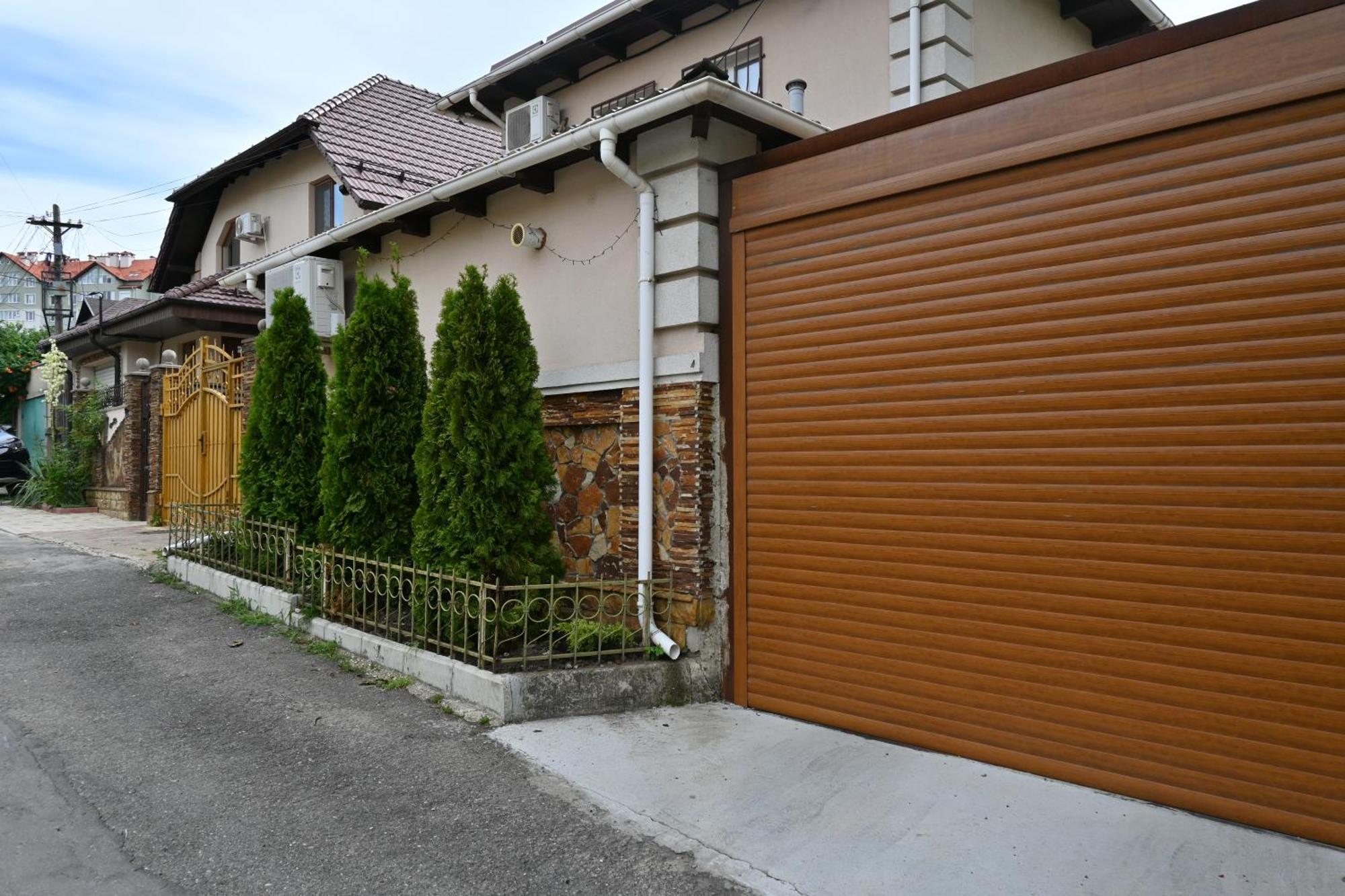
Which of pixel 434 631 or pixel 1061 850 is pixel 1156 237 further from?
pixel 434 631

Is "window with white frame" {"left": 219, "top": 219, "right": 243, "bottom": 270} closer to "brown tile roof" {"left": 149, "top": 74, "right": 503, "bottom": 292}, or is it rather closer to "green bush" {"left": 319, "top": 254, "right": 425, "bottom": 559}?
"brown tile roof" {"left": 149, "top": 74, "right": 503, "bottom": 292}

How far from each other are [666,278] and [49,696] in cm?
477

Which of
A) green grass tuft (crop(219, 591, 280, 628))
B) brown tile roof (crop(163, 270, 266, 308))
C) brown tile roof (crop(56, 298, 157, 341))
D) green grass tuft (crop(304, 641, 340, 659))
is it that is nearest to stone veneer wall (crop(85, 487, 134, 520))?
brown tile roof (crop(163, 270, 266, 308))

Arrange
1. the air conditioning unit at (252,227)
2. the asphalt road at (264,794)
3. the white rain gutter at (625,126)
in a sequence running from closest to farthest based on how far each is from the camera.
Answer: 1. the asphalt road at (264,794)
2. the white rain gutter at (625,126)
3. the air conditioning unit at (252,227)

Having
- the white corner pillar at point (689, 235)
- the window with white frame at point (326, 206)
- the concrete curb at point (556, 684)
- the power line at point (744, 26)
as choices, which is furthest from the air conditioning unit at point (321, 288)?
the window with white frame at point (326, 206)

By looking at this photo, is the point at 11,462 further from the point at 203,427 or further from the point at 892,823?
the point at 892,823

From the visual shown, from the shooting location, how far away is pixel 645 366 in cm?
571

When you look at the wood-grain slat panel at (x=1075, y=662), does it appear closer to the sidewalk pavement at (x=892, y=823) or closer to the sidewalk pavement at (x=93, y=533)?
the sidewalk pavement at (x=892, y=823)

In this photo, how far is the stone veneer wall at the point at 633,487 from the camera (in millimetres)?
5520

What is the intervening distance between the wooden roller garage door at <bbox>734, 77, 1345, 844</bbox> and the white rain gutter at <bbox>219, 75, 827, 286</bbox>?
2.61 ft

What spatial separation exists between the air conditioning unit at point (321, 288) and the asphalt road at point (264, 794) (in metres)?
3.74

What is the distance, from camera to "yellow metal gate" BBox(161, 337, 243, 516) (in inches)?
457

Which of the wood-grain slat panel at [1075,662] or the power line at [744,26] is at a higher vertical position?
the power line at [744,26]

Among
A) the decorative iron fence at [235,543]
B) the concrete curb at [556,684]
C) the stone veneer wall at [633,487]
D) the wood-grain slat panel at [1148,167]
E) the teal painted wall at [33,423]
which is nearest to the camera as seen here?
the wood-grain slat panel at [1148,167]
